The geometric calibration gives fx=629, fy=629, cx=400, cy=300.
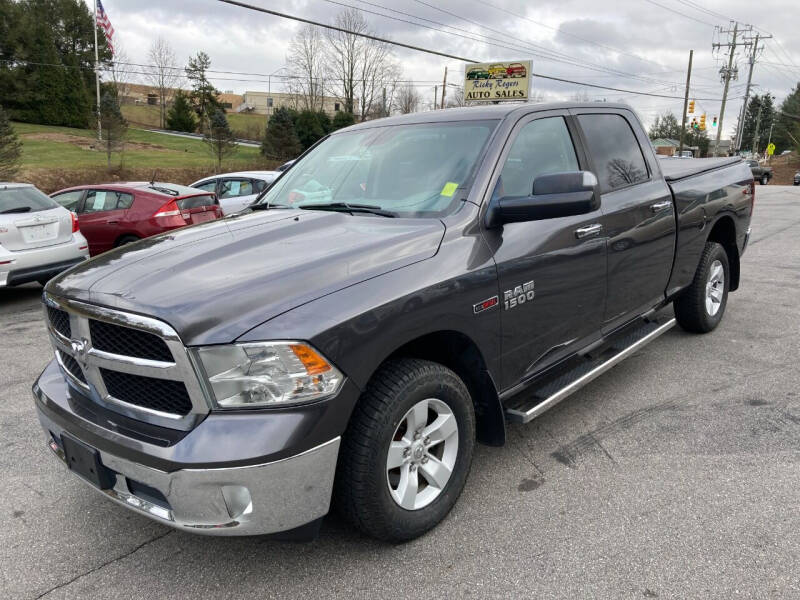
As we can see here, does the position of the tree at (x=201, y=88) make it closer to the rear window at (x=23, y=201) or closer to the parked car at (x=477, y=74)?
the parked car at (x=477, y=74)

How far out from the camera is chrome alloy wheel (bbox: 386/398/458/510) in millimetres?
2602

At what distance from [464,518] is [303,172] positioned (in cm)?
230

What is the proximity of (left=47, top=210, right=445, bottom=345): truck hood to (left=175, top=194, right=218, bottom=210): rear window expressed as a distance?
279 inches

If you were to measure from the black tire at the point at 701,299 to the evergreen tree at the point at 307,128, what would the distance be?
37142mm

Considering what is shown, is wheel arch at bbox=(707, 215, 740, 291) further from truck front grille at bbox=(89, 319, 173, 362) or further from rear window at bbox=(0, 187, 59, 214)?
rear window at bbox=(0, 187, 59, 214)

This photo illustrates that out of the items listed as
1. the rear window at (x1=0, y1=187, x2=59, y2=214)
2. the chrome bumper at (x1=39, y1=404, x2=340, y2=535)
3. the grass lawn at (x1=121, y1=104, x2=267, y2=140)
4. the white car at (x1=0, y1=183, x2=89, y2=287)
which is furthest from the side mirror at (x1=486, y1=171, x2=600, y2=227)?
the grass lawn at (x1=121, y1=104, x2=267, y2=140)

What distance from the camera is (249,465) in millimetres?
2100

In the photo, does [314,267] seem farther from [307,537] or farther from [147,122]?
[147,122]

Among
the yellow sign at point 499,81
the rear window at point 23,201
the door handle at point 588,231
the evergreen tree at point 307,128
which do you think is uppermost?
the yellow sign at point 499,81

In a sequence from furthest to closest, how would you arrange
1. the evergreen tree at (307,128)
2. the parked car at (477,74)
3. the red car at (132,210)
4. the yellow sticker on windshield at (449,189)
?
the evergreen tree at (307,128) → the parked car at (477,74) → the red car at (132,210) → the yellow sticker on windshield at (449,189)

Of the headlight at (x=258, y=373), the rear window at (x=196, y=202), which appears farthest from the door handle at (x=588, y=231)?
the rear window at (x=196, y=202)

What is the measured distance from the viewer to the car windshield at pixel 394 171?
3.15m

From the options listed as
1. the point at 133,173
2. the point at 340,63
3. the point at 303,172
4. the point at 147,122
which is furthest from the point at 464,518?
the point at 147,122

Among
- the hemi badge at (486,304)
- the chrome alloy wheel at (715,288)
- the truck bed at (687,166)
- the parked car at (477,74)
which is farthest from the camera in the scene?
the parked car at (477,74)
